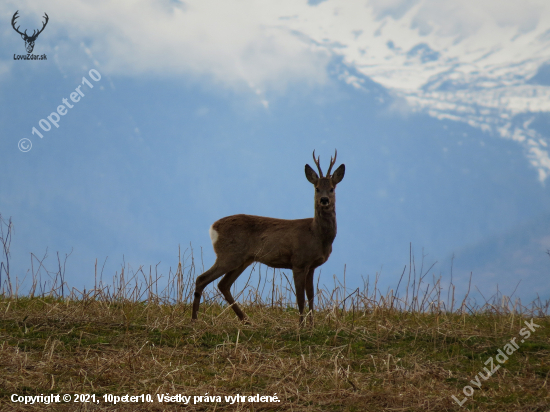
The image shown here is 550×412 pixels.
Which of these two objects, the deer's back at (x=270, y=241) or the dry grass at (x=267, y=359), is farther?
the deer's back at (x=270, y=241)

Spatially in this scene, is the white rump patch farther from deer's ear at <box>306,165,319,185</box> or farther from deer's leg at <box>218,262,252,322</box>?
deer's ear at <box>306,165,319,185</box>

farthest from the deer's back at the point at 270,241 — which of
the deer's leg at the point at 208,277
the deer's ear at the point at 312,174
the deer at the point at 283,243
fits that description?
the deer's ear at the point at 312,174

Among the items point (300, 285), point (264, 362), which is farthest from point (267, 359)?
point (300, 285)

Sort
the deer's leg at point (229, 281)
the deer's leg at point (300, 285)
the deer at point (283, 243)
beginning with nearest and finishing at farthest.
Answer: the deer's leg at point (300, 285) → the deer at point (283, 243) → the deer's leg at point (229, 281)

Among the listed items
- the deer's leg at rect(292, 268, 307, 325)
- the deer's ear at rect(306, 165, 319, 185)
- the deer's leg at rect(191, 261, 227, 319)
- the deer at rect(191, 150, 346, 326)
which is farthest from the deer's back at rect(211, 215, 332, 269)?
the deer's ear at rect(306, 165, 319, 185)

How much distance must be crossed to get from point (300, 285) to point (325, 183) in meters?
1.42

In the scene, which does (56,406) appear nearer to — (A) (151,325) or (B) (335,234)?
(A) (151,325)

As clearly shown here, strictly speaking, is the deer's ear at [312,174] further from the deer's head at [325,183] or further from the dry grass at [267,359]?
the dry grass at [267,359]

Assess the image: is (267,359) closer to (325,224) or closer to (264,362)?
(264,362)

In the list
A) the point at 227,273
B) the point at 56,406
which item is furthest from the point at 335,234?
the point at 56,406

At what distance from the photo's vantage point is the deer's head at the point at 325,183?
7.62 metres

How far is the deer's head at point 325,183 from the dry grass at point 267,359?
1469mm

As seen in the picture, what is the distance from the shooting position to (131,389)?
15.6 feet

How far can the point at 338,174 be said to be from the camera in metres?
8.00
